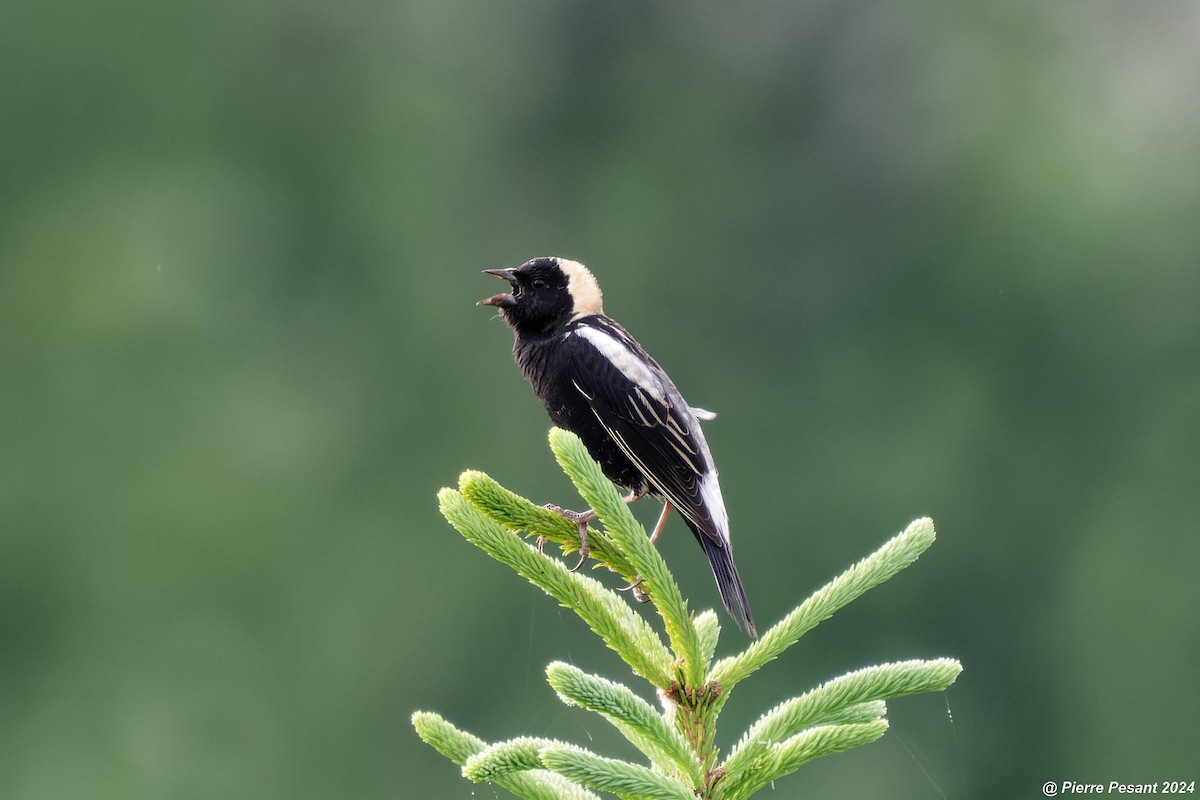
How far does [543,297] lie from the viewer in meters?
3.76

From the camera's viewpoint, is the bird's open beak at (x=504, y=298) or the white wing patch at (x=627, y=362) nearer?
the white wing patch at (x=627, y=362)

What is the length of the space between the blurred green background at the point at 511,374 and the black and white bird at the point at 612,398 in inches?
303

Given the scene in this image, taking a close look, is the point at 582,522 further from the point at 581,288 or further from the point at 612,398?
the point at 581,288

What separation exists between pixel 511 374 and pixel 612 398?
1339cm

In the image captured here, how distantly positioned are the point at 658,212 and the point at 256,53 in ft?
25.5

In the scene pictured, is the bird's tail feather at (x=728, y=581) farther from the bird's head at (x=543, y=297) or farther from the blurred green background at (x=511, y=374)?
the blurred green background at (x=511, y=374)

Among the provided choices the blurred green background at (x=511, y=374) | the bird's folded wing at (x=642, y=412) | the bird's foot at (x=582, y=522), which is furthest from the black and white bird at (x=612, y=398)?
the blurred green background at (x=511, y=374)

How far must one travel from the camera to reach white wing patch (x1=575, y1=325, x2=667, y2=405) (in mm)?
3428

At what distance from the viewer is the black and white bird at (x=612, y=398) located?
3.25m

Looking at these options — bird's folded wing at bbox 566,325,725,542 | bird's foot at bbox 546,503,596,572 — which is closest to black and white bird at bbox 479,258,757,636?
bird's folded wing at bbox 566,325,725,542

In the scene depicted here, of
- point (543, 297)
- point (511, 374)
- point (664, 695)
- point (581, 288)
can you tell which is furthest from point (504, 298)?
point (511, 374)

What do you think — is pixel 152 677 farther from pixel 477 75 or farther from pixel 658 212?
pixel 477 75

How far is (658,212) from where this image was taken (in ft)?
74.8

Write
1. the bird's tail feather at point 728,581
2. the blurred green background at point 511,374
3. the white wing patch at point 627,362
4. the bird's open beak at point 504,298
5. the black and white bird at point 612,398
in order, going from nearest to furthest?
the bird's tail feather at point 728,581
the black and white bird at point 612,398
the white wing patch at point 627,362
the bird's open beak at point 504,298
the blurred green background at point 511,374
